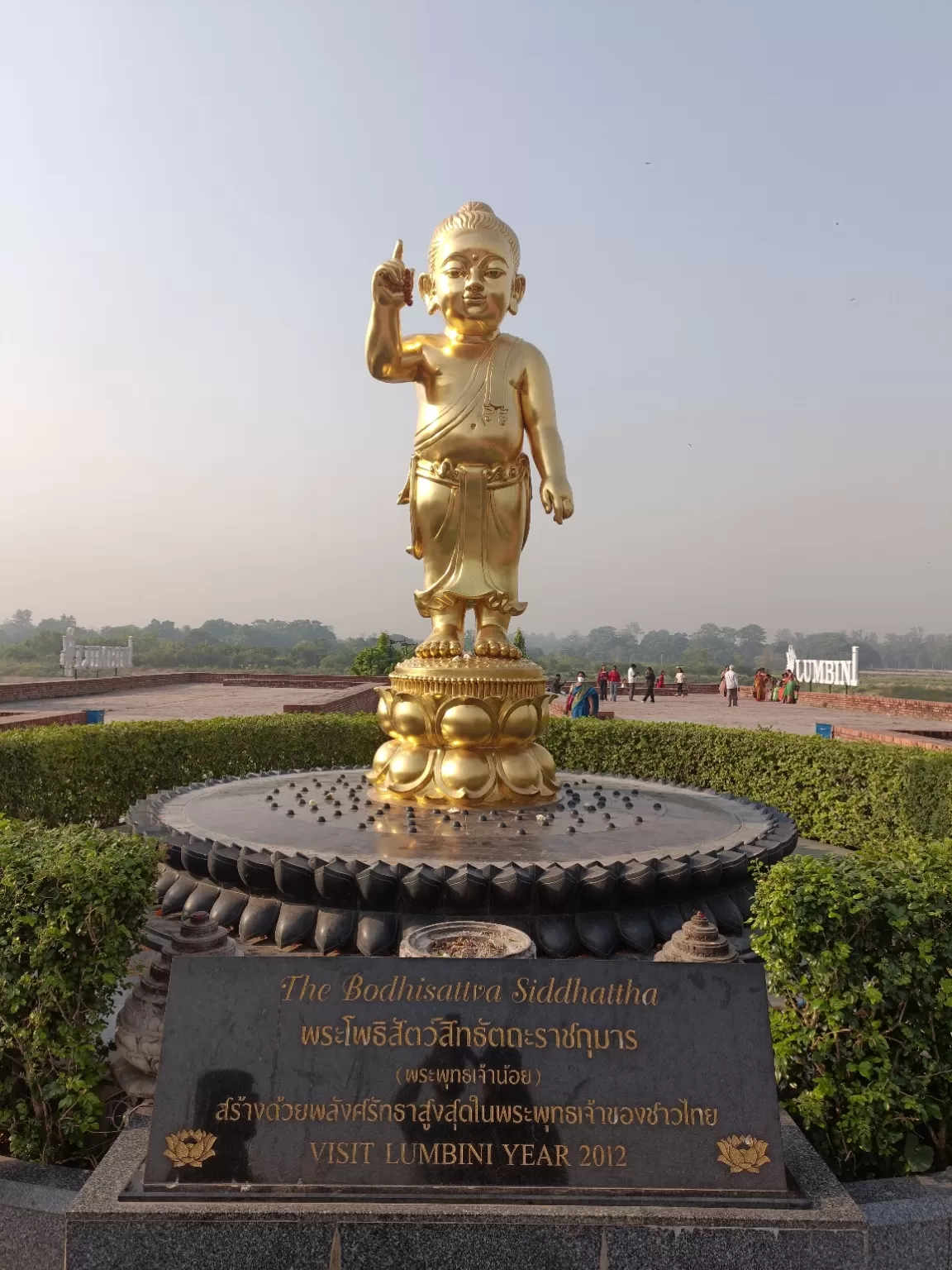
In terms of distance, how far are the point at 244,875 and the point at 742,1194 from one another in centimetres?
302

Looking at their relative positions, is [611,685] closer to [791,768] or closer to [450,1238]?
[791,768]

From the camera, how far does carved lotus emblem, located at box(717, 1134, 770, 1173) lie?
7.47 ft

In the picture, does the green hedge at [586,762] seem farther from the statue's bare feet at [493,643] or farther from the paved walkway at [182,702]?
the paved walkway at [182,702]

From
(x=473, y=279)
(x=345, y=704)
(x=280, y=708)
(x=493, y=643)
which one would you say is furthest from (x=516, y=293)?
(x=280, y=708)

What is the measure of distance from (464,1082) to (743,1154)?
0.78m

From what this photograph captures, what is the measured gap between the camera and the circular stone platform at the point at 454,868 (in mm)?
4273

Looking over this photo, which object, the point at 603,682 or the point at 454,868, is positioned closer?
the point at 454,868

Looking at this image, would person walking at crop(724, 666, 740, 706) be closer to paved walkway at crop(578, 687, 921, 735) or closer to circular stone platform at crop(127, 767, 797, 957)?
paved walkway at crop(578, 687, 921, 735)

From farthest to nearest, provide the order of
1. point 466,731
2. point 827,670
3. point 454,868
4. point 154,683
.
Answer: point 827,670
point 154,683
point 466,731
point 454,868

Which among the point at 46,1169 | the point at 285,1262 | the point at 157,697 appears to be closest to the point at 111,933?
the point at 46,1169

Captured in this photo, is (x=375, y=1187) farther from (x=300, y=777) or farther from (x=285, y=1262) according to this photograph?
(x=300, y=777)

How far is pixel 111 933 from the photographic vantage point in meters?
2.85

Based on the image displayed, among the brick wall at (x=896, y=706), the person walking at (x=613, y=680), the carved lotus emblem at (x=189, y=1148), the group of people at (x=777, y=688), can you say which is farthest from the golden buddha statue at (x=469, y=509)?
the group of people at (x=777, y=688)

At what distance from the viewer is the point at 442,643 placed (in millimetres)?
6309
